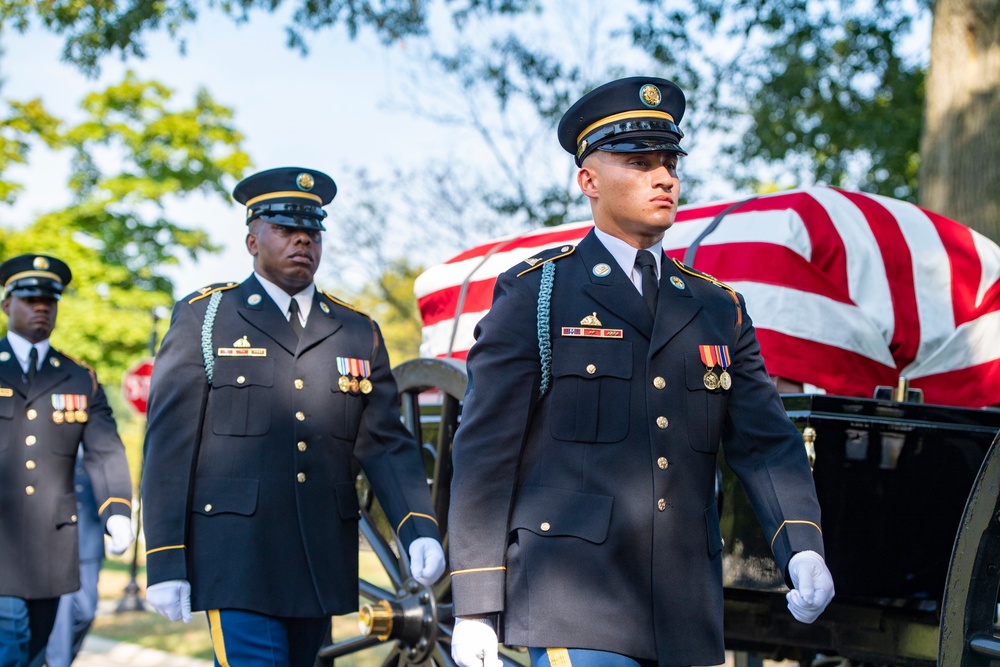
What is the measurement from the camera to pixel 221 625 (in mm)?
3500

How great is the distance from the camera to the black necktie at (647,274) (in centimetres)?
261

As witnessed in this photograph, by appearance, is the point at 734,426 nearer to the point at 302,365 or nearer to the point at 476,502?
the point at 476,502

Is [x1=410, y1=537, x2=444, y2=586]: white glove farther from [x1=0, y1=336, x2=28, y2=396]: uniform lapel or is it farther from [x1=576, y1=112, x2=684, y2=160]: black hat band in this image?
[x1=0, y1=336, x2=28, y2=396]: uniform lapel

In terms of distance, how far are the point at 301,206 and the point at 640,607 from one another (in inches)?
76.3

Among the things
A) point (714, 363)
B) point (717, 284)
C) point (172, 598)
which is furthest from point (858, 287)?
point (172, 598)

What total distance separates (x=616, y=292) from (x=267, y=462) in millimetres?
Result: 1451

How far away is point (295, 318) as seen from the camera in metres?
3.83

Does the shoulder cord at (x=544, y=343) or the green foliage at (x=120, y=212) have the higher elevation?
the green foliage at (x=120, y=212)

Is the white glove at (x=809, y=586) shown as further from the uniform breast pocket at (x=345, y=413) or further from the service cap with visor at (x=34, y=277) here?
the service cap with visor at (x=34, y=277)

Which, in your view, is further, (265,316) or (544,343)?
(265,316)

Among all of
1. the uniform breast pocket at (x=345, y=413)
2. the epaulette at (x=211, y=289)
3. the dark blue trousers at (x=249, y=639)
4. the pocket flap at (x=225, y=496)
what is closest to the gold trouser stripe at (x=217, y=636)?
the dark blue trousers at (x=249, y=639)

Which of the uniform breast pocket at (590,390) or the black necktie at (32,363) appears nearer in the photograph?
the uniform breast pocket at (590,390)

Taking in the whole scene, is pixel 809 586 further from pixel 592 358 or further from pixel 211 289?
pixel 211 289

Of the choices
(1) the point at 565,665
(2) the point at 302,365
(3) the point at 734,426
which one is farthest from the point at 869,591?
(2) the point at 302,365
